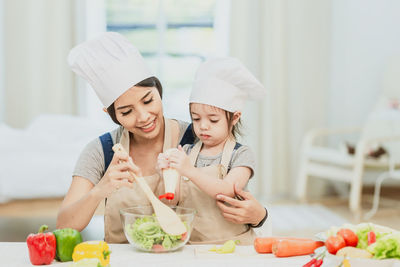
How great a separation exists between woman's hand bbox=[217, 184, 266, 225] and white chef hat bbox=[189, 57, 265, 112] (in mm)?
264

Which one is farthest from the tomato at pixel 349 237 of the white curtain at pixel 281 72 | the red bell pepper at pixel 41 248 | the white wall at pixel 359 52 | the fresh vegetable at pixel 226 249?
the white wall at pixel 359 52

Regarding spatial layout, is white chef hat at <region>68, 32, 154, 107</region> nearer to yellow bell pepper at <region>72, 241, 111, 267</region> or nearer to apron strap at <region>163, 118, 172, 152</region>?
apron strap at <region>163, 118, 172, 152</region>

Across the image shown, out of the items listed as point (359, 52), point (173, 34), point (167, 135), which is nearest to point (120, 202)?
point (167, 135)

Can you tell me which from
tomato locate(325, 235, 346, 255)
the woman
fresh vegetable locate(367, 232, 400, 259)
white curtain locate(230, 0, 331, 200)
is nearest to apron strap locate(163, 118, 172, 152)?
the woman

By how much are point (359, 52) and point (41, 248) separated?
4.71 m

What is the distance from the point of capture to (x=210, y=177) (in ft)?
5.10

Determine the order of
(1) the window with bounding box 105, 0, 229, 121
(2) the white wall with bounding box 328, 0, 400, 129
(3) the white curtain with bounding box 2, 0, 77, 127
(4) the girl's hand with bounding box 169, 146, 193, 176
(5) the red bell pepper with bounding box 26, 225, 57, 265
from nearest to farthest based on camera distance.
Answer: (5) the red bell pepper with bounding box 26, 225, 57, 265 → (4) the girl's hand with bounding box 169, 146, 193, 176 → (3) the white curtain with bounding box 2, 0, 77, 127 → (2) the white wall with bounding box 328, 0, 400, 129 → (1) the window with bounding box 105, 0, 229, 121

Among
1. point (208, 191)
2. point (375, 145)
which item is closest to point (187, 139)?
point (208, 191)

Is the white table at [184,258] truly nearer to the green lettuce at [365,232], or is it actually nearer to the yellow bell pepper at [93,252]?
the yellow bell pepper at [93,252]

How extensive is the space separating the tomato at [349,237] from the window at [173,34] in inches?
165

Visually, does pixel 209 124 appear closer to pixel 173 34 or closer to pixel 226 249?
pixel 226 249

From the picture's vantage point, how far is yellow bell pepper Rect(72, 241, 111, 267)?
4.30ft

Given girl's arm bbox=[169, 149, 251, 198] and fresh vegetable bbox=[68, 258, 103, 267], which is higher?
girl's arm bbox=[169, 149, 251, 198]

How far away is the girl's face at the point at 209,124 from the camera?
164 centimetres
